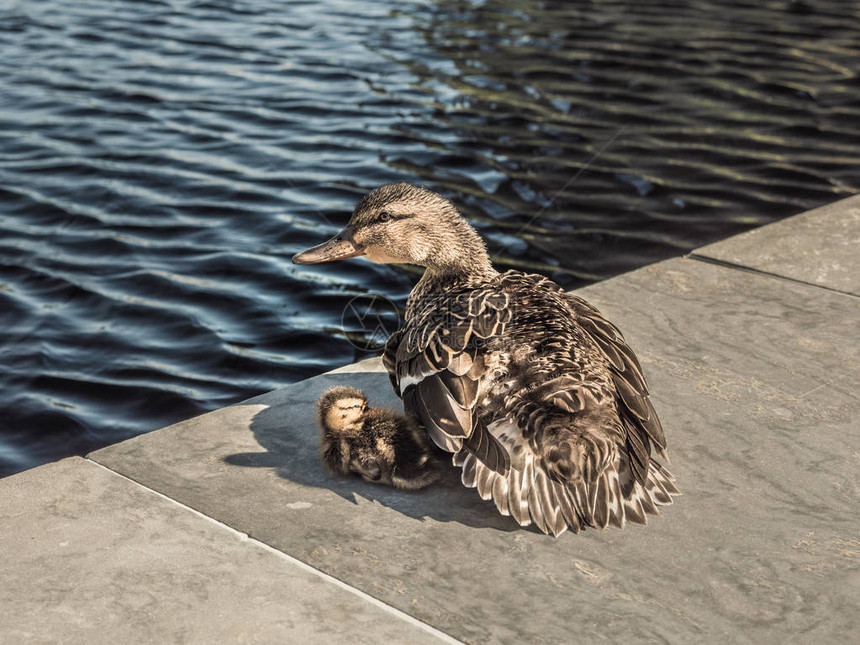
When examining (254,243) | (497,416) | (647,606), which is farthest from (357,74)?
(647,606)

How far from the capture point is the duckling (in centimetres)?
403

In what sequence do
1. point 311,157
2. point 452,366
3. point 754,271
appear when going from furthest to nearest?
point 311,157 < point 754,271 < point 452,366

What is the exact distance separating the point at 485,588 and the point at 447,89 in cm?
858

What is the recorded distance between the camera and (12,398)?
5855 millimetres

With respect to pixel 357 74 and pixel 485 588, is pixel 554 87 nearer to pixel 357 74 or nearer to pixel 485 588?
pixel 357 74

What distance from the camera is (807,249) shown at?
6309 mm

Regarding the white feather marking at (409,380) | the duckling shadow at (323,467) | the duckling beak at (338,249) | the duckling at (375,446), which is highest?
the duckling beak at (338,249)

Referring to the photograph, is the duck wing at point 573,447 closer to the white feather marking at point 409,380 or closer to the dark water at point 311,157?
the white feather marking at point 409,380

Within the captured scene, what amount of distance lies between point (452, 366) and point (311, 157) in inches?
234

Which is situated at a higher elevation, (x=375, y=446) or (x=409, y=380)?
(x=409, y=380)

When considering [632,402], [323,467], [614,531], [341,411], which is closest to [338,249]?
[341,411]

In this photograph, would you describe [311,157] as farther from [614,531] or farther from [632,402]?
[614,531]

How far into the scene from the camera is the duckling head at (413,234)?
468 centimetres

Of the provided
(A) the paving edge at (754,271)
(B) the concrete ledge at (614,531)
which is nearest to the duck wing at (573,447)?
(B) the concrete ledge at (614,531)
